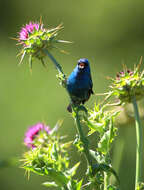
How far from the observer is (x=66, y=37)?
15.4m

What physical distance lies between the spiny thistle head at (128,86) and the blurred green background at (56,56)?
7450 mm

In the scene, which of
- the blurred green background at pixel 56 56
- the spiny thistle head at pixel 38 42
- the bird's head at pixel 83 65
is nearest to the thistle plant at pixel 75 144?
the spiny thistle head at pixel 38 42

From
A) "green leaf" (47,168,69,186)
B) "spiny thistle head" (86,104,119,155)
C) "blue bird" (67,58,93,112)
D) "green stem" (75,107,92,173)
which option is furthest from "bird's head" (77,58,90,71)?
"green leaf" (47,168,69,186)

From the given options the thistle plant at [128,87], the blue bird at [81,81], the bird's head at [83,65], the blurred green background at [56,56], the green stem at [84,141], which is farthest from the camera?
the blurred green background at [56,56]

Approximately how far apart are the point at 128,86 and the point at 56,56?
11.1m

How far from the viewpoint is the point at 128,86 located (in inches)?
146

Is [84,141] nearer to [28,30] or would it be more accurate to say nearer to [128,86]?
[128,86]

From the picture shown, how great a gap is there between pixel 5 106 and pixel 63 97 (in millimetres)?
1827

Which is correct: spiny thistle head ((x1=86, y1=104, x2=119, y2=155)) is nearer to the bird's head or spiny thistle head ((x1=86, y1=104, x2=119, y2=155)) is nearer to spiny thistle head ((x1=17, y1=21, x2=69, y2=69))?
spiny thistle head ((x1=17, y1=21, x2=69, y2=69))

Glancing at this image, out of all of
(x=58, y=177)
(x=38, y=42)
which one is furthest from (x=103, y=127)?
(x=38, y=42)

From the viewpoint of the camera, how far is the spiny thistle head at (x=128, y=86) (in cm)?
370

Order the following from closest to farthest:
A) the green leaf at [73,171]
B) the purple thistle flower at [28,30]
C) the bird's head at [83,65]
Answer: the green leaf at [73,171], the purple thistle flower at [28,30], the bird's head at [83,65]

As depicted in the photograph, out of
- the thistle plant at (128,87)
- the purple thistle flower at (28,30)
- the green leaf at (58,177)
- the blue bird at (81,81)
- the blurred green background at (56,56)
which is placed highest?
the blurred green background at (56,56)

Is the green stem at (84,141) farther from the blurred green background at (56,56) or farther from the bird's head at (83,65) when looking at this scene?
the blurred green background at (56,56)
